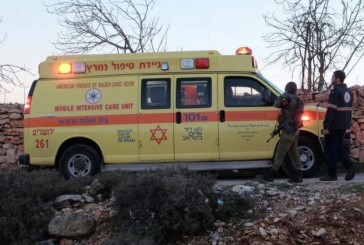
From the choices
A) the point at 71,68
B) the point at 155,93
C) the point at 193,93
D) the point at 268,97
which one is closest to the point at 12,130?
the point at 71,68

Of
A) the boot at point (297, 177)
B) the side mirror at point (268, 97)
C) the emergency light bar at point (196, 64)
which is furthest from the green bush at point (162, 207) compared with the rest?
the emergency light bar at point (196, 64)

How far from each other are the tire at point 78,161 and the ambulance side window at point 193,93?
72.7 inches

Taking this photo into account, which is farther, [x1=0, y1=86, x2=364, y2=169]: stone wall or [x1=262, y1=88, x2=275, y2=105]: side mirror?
[x1=0, y1=86, x2=364, y2=169]: stone wall

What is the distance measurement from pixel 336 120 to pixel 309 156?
3.97ft

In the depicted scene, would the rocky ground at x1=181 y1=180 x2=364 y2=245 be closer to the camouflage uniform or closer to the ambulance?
the camouflage uniform

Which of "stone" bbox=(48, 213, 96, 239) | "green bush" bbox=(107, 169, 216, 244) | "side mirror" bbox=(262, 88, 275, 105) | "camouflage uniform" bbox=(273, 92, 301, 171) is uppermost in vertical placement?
"side mirror" bbox=(262, 88, 275, 105)

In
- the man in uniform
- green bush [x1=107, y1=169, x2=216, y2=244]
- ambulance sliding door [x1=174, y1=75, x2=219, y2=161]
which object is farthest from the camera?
ambulance sliding door [x1=174, y1=75, x2=219, y2=161]

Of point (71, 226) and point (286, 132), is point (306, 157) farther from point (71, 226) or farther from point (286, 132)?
point (71, 226)

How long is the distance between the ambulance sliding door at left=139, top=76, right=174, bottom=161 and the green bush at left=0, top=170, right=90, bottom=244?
2.09 m

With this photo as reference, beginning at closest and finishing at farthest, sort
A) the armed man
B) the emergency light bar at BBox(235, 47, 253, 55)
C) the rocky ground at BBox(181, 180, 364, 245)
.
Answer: the rocky ground at BBox(181, 180, 364, 245), the armed man, the emergency light bar at BBox(235, 47, 253, 55)

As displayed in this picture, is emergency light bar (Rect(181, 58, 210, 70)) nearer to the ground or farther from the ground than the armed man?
farther from the ground

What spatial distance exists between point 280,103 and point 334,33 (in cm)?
832

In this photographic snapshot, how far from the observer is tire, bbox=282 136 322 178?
32.8ft

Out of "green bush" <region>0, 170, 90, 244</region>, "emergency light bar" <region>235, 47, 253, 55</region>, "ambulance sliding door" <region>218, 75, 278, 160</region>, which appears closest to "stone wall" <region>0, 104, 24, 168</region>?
"green bush" <region>0, 170, 90, 244</region>
